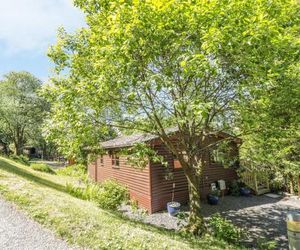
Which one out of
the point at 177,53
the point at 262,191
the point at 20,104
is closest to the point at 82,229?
the point at 177,53

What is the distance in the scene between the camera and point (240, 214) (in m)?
11.2

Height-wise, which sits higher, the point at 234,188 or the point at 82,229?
the point at 82,229

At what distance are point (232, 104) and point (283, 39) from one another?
2337 mm

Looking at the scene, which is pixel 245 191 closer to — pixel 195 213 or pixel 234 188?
pixel 234 188

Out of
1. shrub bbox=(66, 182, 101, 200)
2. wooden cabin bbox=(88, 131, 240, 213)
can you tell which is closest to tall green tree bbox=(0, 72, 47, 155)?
wooden cabin bbox=(88, 131, 240, 213)

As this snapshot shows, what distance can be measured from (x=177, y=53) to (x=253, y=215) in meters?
8.53

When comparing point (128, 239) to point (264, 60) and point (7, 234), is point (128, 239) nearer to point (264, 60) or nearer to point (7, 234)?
point (7, 234)

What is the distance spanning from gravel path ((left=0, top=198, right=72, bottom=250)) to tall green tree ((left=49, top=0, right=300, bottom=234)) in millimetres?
2776

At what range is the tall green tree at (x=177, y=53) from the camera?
5.22 meters

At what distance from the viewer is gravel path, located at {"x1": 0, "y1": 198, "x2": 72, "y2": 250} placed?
479 centimetres

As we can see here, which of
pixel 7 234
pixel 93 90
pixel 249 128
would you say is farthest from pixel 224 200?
pixel 7 234

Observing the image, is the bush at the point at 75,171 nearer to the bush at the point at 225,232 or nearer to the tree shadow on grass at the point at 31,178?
the tree shadow on grass at the point at 31,178

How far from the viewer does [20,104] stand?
31.4 meters

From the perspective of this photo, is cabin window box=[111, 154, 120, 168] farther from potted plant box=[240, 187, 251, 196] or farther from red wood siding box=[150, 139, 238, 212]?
potted plant box=[240, 187, 251, 196]
